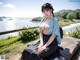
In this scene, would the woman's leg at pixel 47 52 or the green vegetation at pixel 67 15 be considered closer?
the woman's leg at pixel 47 52

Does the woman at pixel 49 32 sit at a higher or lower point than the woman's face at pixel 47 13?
lower

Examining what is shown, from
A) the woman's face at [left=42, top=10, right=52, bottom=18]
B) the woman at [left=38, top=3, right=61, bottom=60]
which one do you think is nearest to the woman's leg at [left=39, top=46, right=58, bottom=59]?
the woman at [left=38, top=3, right=61, bottom=60]

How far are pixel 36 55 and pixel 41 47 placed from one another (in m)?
0.17

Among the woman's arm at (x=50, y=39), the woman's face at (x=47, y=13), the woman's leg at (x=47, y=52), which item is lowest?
the woman's leg at (x=47, y=52)

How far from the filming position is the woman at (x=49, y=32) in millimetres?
2275

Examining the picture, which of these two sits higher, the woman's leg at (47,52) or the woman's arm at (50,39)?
the woman's arm at (50,39)

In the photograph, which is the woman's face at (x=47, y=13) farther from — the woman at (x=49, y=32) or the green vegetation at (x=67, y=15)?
the green vegetation at (x=67, y=15)

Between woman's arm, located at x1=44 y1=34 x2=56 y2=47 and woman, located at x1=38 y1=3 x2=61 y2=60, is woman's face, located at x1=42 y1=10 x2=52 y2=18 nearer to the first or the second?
woman, located at x1=38 y1=3 x2=61 y2=60

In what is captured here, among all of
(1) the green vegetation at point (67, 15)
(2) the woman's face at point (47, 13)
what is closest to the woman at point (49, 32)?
(2) the woman's face at point (47, 13)

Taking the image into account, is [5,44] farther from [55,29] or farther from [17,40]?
[55,29]

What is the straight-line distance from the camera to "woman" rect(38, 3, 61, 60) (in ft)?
7.47

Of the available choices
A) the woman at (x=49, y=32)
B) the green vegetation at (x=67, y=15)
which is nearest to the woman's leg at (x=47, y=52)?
the woman at (x=49, y=32)

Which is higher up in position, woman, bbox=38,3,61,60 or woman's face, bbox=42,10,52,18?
woman's face, bbox=42,10,52,18

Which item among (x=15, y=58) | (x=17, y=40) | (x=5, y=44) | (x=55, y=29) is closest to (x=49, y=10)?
(x=55, y=29)
